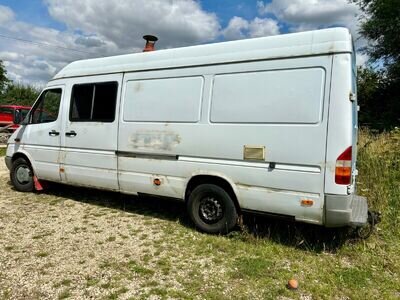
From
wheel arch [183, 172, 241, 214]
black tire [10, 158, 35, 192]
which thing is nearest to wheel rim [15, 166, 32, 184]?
black tire [10, 158, 35, 192]

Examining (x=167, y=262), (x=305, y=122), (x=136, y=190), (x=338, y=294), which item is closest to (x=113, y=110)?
(x=136, y=190)

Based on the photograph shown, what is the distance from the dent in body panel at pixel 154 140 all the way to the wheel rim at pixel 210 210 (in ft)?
3.01

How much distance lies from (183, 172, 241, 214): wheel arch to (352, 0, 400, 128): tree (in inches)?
523

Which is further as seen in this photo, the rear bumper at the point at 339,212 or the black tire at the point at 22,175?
the black tire at the point at 22,175

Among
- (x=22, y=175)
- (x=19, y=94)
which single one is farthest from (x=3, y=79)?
(x=22, y=175)

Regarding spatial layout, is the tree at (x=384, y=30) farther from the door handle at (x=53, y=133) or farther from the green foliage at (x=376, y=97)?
the door handle at (x=53, y=133)

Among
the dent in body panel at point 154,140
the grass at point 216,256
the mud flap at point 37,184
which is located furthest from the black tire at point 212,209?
the mud flap at point 37,184

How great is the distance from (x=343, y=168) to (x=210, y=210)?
191cm

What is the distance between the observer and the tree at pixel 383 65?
16.6 m

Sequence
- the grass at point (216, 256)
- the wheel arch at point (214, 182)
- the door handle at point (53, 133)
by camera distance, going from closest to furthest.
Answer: the grass at point (216, 256)
the wheel arch at point (214, 182)
the door handle at point (53, 133)

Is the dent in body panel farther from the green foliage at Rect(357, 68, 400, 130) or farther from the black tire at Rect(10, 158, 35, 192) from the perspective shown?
the green foliage at Rect(357, 68, 400, 130)

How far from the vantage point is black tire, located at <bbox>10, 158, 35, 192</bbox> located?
7.43 meters

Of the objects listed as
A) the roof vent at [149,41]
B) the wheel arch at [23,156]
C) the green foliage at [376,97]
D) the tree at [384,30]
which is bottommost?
the wheel arch at [23,156]

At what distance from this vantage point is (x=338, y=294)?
369 centimetres
